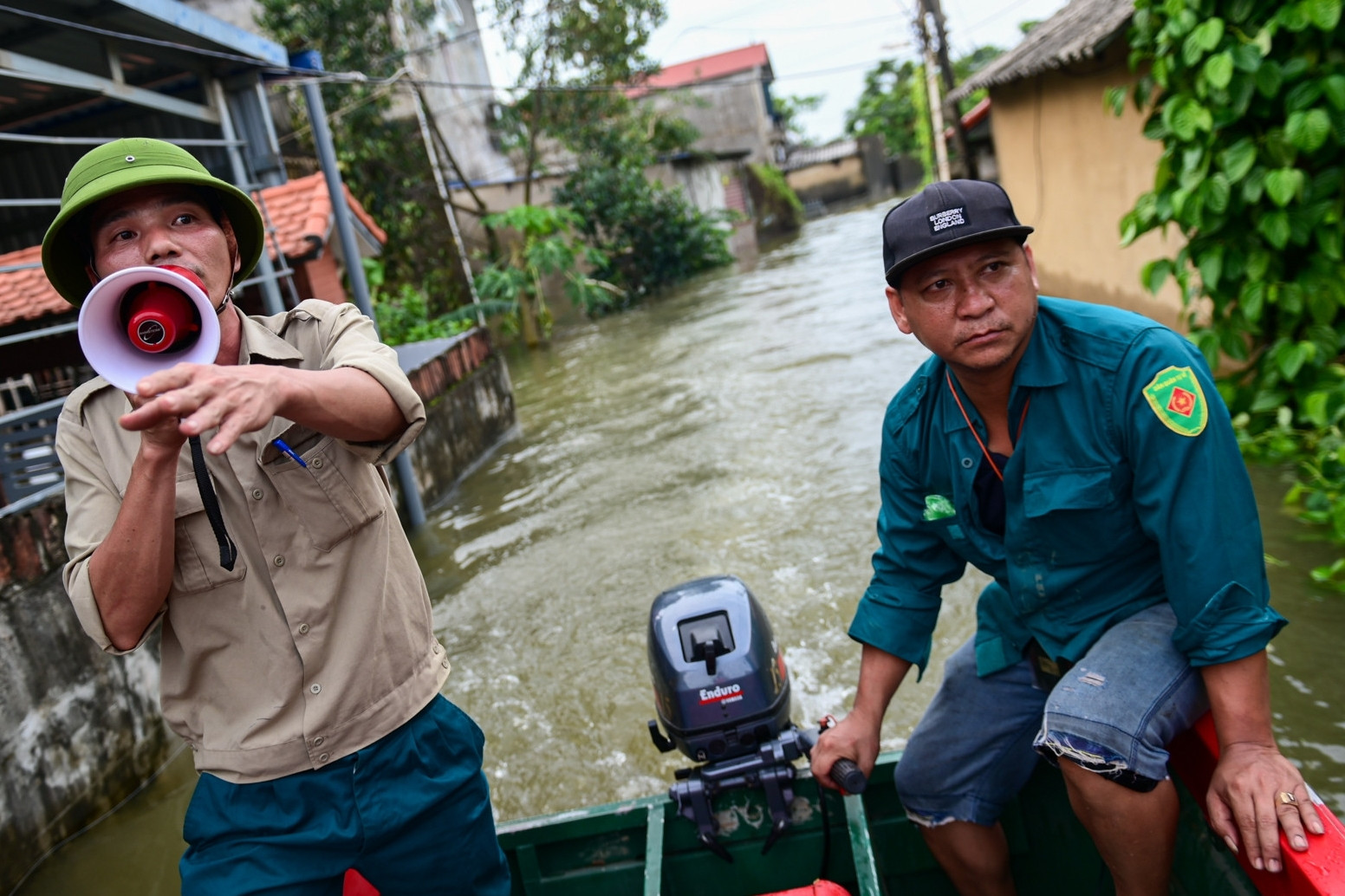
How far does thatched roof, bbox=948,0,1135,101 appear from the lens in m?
6.64

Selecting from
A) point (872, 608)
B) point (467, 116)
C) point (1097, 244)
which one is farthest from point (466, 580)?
point (467, 116)

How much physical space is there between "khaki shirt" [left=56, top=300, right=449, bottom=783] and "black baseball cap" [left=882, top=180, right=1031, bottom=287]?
106 cm

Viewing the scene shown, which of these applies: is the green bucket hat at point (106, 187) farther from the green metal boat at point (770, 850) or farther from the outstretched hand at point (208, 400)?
the green metal boat at point (770, 850)

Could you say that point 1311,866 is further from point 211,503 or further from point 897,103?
point 897,103

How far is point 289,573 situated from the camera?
175 centimetres

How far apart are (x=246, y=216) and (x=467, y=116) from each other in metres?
19.2

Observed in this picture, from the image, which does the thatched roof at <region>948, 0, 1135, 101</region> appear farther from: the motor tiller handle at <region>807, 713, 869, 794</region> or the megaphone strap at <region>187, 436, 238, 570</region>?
the megaphone strap at <region>187, 436, 238, 570</region>

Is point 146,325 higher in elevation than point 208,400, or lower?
higher

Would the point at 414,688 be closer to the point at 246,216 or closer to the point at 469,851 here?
the point at 469,851

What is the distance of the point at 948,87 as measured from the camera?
62.2 ft

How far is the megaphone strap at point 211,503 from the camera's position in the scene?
160 centimetres

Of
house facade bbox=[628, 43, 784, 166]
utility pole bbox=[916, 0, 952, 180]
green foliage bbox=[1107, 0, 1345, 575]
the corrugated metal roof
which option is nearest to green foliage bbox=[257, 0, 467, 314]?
utility pole bbox=[916, 0, 952, 180]

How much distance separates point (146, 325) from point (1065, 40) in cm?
852

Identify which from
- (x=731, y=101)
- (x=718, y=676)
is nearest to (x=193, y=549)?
(x=718, y=676)
